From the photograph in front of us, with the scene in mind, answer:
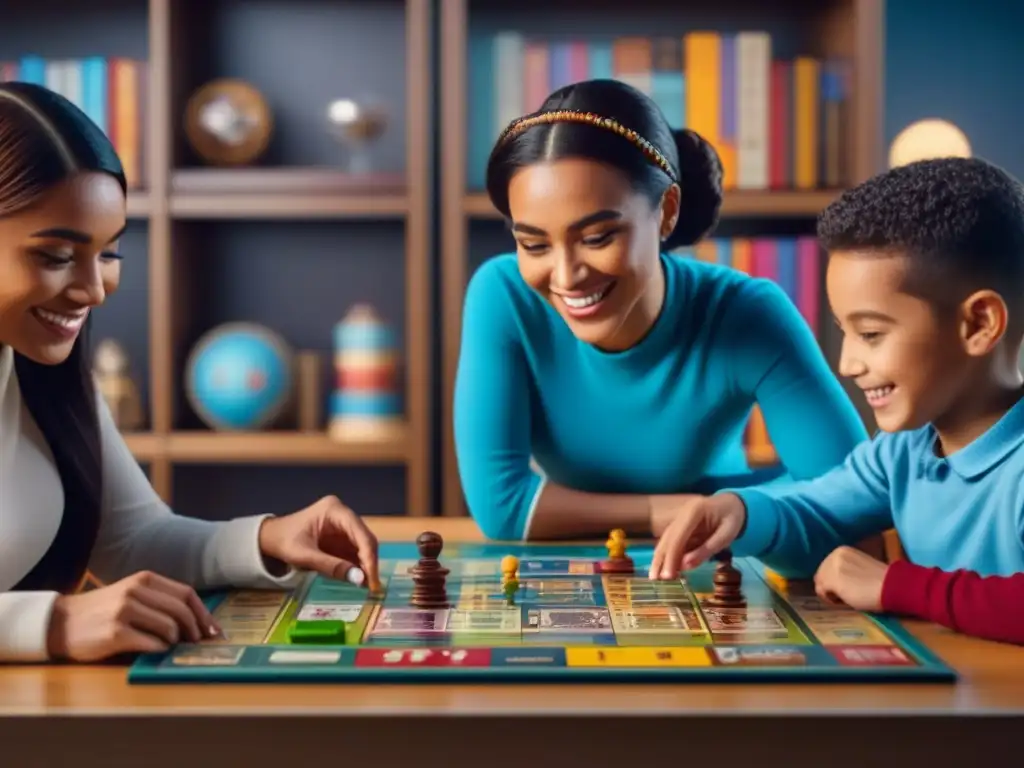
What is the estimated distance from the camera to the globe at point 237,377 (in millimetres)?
2738

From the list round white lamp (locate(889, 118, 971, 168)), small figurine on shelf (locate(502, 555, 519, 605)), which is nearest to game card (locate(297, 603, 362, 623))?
small figurine on shelf (locate(502, 555, 519, 605))

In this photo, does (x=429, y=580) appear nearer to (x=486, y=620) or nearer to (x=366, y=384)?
(x=486, y=620)

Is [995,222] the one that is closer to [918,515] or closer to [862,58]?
[918,515]

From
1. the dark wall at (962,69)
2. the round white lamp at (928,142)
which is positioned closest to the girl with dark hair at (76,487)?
the round white lamp at (928,142)

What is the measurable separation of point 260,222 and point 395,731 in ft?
7.55

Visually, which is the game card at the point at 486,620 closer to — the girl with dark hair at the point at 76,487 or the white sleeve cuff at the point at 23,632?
the girl with dark hair at the point at 76,487

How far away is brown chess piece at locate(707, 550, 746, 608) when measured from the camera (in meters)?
1.05

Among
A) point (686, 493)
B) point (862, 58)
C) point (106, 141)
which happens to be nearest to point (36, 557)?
point (106, 141)

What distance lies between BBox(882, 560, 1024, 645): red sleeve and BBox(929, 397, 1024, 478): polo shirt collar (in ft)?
0.31

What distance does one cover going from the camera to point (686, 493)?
1.51 metres

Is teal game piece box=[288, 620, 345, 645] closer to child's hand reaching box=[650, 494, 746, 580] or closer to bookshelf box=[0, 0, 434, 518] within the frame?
child's hand reaching box=[650, 494, 746, 580]

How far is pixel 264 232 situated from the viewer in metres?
2.97

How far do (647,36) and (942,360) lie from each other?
1989 millimetres

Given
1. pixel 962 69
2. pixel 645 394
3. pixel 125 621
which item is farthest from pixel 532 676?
pixel 962 69
